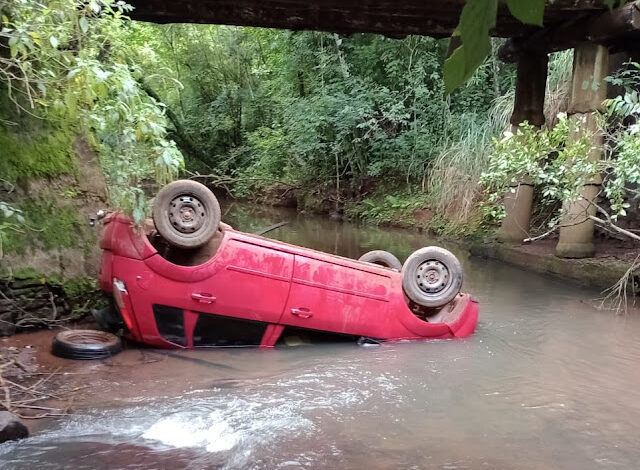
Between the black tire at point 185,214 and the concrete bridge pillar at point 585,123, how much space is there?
530 centimetres

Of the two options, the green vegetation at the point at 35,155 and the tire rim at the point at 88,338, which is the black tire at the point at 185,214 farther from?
the green vegetation at the point at 35,155

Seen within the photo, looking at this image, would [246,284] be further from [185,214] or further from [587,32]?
[587,32]

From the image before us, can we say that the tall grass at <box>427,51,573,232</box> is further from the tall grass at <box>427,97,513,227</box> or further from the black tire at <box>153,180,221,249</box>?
the black tire at <box>153,180,221,249</box>

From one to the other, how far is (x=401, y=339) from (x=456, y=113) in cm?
1189

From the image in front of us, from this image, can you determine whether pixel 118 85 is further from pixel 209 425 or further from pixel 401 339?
pixel 401 339

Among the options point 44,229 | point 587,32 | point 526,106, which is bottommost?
point 44,229

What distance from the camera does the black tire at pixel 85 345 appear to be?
5.04 metres

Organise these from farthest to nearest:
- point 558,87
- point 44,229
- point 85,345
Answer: point 558,87
point 44,229
point 85,345

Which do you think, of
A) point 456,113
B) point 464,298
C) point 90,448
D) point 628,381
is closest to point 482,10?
point 90,448

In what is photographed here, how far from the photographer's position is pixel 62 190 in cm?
596

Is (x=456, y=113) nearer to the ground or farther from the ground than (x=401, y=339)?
farther from the ground

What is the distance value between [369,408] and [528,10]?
162 inches

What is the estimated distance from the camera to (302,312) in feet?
18.6

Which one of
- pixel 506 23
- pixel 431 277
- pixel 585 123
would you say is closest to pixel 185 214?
pixel 431 277
